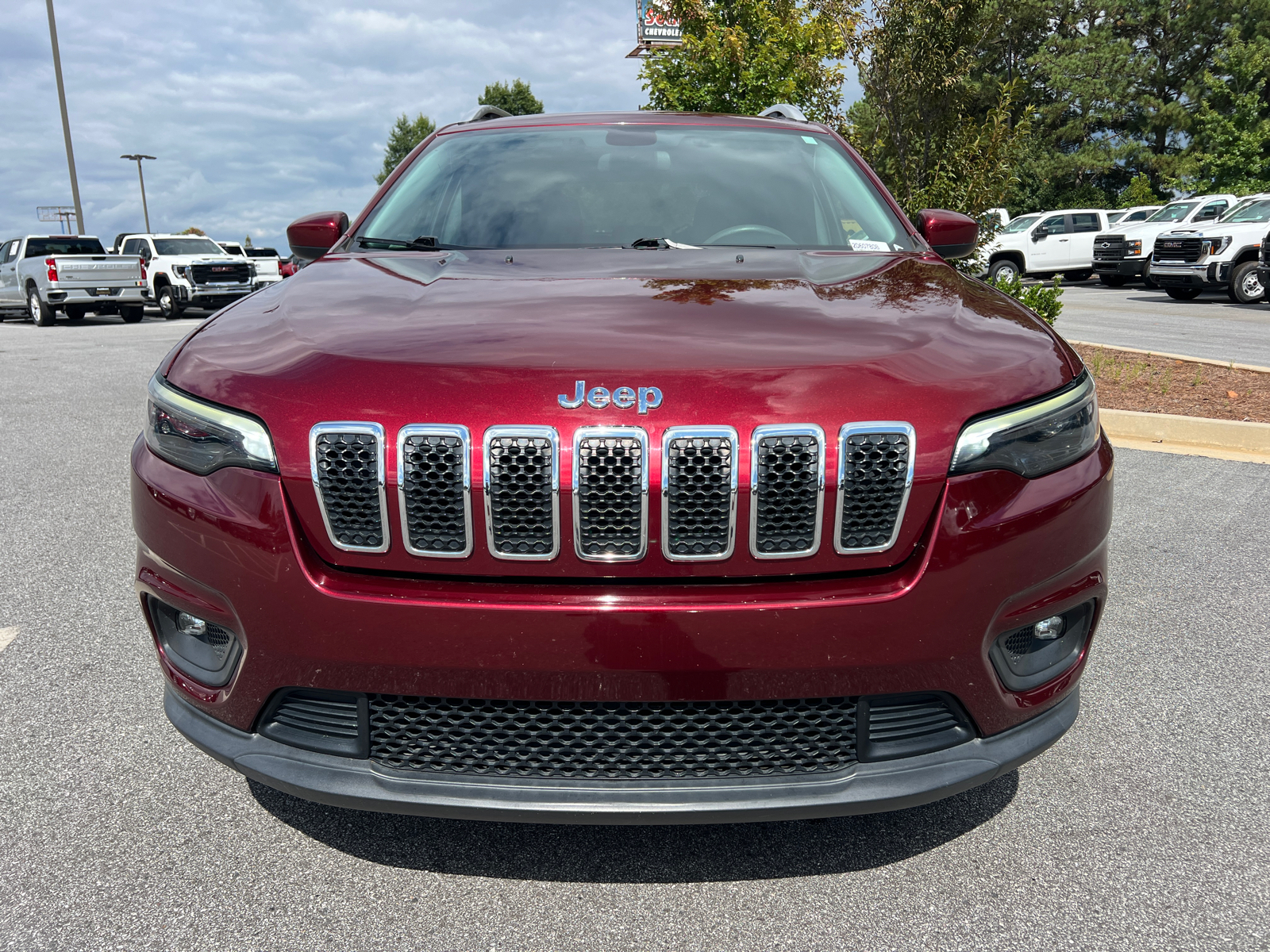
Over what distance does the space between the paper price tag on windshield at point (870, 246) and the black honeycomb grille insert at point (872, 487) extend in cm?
140

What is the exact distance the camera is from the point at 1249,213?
65.5 ft

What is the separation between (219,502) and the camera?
1.97 metres

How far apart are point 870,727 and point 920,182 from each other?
1162 centimetres

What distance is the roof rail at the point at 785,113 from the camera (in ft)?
13.3

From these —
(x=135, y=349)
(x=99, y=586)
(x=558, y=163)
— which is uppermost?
(x=558, y=163)

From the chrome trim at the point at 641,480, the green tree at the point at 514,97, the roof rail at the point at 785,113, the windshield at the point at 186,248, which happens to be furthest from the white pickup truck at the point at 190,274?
the green tree at the point at 514,97

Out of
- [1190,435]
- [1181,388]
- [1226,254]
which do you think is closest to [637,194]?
[1190,435]

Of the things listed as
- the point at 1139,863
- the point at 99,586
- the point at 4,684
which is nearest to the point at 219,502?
the point at 4,684

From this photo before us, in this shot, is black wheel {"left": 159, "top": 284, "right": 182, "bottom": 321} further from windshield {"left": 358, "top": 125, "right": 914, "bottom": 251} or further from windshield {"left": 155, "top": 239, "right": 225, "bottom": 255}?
windshield {"left": 358, "top": 125, "right": 914, "bottom": 251}

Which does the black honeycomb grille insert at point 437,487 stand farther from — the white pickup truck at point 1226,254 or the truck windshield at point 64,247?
the truck windshield at point 64,247

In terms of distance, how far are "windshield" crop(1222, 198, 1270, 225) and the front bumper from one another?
70.3 ft

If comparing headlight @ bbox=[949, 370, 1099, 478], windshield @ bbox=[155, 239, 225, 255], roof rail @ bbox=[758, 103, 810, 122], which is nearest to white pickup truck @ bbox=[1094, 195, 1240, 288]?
roof rail @ bbox=[758, 103, 810, 122]

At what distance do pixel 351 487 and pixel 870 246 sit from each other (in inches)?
76.6

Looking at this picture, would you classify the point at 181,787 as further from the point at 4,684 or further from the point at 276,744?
the point at 4,684
